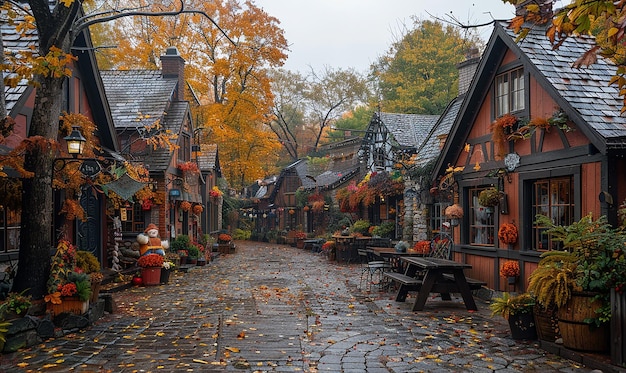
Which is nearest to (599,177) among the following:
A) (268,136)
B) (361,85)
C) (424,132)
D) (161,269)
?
(161,269)

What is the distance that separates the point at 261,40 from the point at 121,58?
25.1ft

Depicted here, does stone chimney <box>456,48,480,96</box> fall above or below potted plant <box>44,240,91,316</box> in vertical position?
above

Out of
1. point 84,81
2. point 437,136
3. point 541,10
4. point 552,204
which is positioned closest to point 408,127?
point 437,136

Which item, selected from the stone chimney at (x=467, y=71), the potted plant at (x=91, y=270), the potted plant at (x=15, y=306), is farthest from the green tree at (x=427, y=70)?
the potted plant at (x=15, y=306)

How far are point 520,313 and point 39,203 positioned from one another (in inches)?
302

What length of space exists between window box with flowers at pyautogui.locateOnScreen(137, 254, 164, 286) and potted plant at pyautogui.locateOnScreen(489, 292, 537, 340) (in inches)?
366

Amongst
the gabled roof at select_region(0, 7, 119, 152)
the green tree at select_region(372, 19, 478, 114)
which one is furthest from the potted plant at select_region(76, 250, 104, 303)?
the green tree at select_region(372, 19, 478, 114)

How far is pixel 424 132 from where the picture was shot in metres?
25.3

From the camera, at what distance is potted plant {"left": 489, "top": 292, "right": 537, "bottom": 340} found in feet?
25.4

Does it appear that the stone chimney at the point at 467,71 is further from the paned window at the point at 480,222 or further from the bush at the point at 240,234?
the bush at the point at 240,234

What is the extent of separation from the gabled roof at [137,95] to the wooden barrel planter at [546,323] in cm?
1479

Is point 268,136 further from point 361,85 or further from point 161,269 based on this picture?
point 161,269

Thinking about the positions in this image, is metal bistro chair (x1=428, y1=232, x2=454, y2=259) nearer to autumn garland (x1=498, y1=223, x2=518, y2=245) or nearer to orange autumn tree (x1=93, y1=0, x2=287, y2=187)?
autumn garland (x1=498, y1=223, x2=518, y2=245)

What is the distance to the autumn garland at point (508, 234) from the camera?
10.7m
